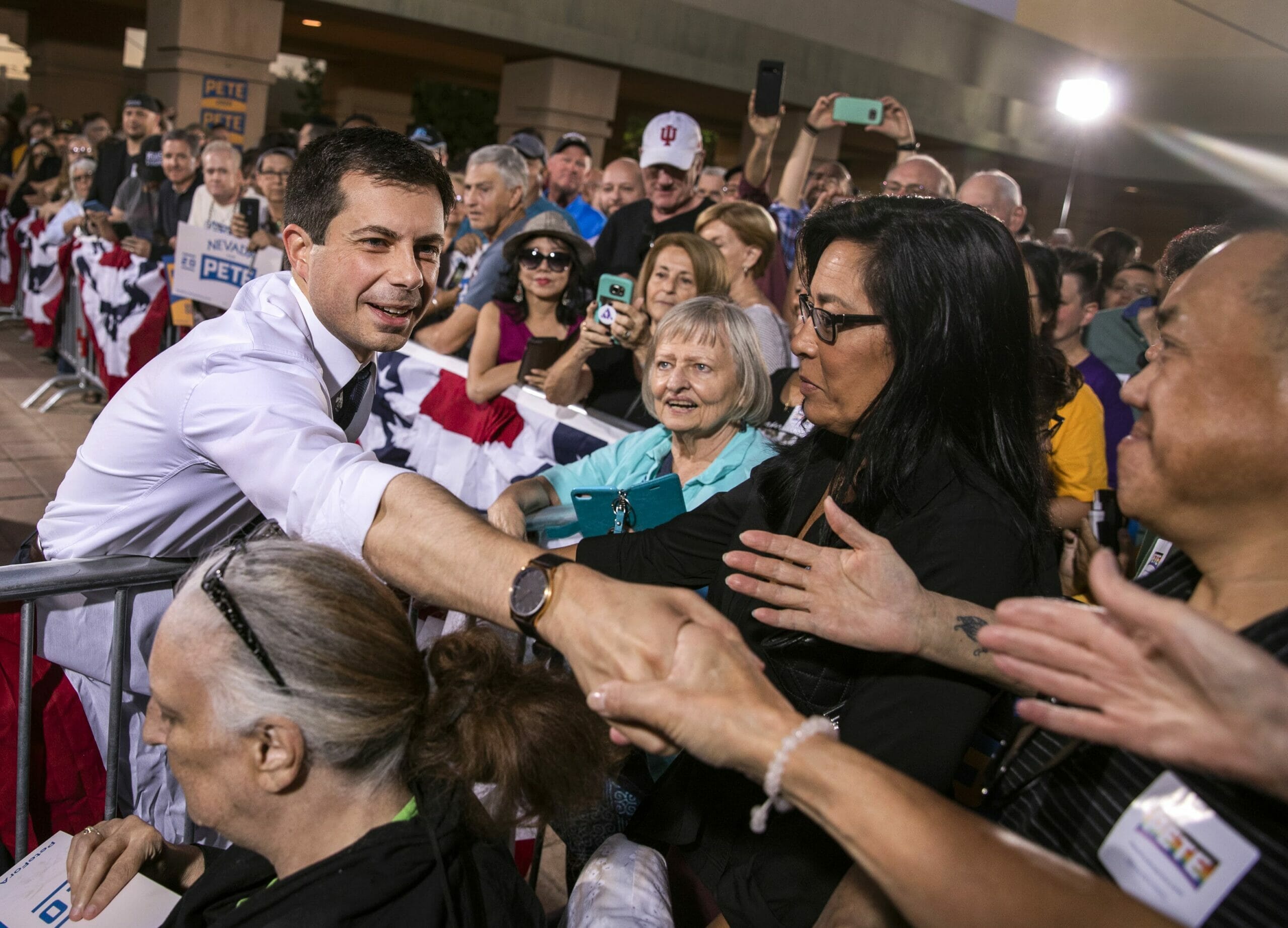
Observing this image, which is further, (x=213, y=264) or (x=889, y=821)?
(x=213, y=264)

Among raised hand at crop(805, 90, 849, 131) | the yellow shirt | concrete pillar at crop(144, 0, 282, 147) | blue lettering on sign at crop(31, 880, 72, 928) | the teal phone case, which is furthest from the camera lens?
concrete pillar at crop(144, 0, 282, 147)

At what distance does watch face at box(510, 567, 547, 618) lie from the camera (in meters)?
1.53

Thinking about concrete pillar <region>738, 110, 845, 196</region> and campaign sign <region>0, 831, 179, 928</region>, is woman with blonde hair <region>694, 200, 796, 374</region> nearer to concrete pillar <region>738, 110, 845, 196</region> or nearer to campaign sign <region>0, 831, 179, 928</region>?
campaign sign <region>0, 831, 179, 928</region>

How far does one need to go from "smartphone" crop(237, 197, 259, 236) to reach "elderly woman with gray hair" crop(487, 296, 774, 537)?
4622 mm

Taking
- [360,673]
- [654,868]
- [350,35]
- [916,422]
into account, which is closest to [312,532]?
[360,673]

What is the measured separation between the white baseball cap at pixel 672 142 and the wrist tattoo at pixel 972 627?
4589 millimetres

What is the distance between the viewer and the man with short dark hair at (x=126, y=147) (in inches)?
372

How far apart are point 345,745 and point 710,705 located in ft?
2.25

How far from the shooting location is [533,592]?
1537mm

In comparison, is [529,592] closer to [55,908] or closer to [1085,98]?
[55,908]

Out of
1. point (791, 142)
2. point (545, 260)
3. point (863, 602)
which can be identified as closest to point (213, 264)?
point (545, 260)

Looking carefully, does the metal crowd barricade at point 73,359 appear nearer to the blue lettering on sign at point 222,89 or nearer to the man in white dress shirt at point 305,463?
the blue lettering on sign at point 222,89

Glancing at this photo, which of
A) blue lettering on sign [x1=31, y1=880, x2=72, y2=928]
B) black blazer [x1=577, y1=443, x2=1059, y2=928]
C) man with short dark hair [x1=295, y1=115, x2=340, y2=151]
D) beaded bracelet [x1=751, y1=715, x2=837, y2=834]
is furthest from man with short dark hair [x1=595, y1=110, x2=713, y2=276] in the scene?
beaded bracelet [x1=751, y1=715, x2=837, y2=834]

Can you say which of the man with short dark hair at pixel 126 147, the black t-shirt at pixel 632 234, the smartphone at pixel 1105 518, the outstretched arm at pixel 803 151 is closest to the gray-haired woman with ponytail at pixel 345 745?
the smartphone at pixel 1105 518
